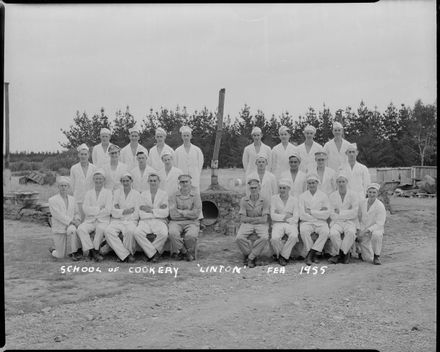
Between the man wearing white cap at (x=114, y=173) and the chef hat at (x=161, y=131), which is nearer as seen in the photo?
the chef hat at (x=161, y=131)

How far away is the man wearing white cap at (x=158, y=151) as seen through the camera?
3.92 m

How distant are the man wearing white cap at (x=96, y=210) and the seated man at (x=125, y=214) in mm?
43

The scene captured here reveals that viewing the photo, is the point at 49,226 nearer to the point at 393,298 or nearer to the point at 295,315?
the point at 295,315

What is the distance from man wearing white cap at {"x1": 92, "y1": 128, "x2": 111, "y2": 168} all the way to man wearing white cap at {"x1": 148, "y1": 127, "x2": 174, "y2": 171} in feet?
1.04

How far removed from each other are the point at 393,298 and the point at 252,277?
0.93m

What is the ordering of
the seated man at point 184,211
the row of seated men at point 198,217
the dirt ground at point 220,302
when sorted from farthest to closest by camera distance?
the seated man at point 184,211
the row of seated men at point 198,217
the dirt ground at point 220,302

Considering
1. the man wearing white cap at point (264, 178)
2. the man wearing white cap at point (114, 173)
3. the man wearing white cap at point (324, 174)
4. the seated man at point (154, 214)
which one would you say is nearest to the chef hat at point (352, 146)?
the man wearing white cap at point (324, 174)

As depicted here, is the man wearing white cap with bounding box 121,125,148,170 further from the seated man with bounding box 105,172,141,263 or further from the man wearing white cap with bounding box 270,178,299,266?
the man wearing white cap with bounding box 270,178,299,266

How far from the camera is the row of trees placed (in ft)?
11.9

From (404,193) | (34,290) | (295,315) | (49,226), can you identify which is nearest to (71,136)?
(49,226)

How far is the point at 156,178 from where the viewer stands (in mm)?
4027

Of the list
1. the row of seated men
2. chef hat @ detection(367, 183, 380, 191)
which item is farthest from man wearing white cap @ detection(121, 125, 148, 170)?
chef hat @ detection(367, 183, 380, 191)

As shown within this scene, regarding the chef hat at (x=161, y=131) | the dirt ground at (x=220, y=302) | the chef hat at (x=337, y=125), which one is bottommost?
the dirt ground at (x=220, y=302)

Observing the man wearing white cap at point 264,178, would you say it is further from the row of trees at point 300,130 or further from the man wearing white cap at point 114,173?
the man wearing white cap at point 114,173
